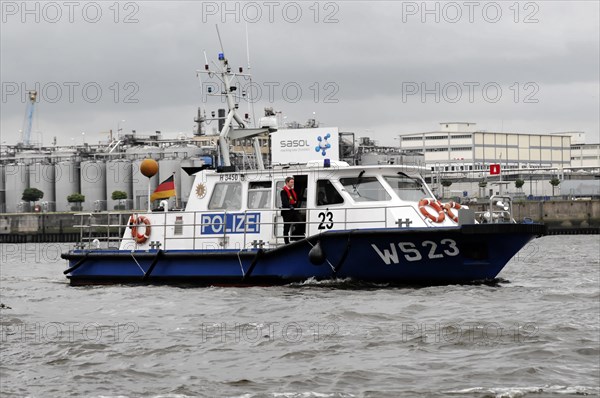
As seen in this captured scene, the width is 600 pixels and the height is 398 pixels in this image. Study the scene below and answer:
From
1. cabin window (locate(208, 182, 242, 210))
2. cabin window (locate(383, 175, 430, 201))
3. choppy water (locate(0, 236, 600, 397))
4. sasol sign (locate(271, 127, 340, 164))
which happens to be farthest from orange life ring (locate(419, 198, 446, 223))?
sasol sign (locate(271, 127, 340, 164))

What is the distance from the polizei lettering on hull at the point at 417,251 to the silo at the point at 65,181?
230 feet

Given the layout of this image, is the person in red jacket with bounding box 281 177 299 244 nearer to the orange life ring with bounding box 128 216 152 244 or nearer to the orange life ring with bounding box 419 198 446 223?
the orange life ring with bounding box 419 198 446 223

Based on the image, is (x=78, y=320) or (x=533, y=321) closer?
(x=533, y=321)

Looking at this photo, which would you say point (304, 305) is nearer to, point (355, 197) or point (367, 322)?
point (367, 322)

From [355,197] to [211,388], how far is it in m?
8.93

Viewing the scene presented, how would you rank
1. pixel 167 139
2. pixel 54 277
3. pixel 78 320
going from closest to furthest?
pixel 78 320
pixel 54 277
pixel 167 139

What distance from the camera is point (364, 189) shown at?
1856 centimetres

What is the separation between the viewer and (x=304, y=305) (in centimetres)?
1564

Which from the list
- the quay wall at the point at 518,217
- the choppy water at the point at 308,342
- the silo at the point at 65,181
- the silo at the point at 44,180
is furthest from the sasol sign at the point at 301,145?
the choppy water at the point at 308,342

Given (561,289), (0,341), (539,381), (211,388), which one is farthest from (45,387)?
(561,289)

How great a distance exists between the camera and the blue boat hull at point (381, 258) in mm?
17312

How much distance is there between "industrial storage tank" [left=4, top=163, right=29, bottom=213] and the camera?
3445 inches

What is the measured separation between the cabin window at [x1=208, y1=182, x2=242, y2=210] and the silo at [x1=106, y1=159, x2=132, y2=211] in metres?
62.1

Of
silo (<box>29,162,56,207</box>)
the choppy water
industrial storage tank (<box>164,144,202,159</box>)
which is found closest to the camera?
the choppy water
